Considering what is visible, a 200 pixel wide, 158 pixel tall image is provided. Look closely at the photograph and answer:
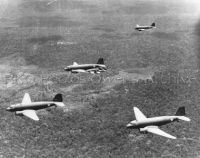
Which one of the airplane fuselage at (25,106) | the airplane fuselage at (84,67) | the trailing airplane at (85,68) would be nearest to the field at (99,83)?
the trailing airplane at (85,68)

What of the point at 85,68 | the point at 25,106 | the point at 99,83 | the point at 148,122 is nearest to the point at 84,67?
the point at 85,68

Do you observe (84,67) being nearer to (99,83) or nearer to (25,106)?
(99,83)

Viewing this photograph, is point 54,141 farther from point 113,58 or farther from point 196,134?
point 113,58

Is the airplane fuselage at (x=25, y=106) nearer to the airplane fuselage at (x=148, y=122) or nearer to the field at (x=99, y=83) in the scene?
the field at (x=99, y=83)

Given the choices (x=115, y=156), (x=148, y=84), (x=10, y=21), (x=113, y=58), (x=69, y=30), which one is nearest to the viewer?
(x=115, y=156)

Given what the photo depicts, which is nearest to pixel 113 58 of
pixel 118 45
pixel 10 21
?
pixel 118 45

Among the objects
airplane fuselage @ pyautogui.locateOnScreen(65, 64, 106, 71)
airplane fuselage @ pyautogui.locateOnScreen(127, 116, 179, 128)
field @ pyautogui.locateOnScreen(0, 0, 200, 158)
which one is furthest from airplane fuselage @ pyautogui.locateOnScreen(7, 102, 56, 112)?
airplane fuselage @ pyautogui.locateOnScreen(65, 64, 106, 71)

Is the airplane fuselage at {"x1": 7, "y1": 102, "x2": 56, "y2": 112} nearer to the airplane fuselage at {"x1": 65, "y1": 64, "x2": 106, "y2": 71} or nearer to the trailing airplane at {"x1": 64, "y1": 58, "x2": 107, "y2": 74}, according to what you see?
the trailing airplane at {"x1": 64, "y1": 58, "x2": 107, "y2": 74}

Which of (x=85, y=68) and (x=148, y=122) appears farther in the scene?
(x=85, y=68)
